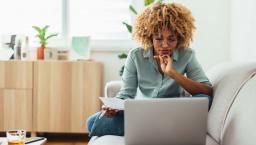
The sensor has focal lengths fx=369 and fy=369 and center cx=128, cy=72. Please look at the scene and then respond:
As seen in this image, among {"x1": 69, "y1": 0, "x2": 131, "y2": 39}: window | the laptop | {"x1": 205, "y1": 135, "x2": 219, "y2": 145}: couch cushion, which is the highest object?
{"x1": 69, "y1": 0, "x2": 131, "y2": 39}: window

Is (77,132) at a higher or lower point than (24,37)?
lower

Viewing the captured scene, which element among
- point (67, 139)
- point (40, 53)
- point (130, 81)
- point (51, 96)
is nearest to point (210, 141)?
point (130, 81)

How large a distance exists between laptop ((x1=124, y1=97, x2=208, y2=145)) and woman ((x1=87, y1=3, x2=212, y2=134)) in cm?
34

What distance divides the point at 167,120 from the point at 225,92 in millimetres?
326

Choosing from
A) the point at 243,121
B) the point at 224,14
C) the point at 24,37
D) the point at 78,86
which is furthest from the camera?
the point at 24,37

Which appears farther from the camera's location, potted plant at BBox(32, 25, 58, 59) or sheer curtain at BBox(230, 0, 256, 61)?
potted plant at BBox(32, 25, 58, 59)

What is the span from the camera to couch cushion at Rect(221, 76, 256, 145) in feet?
3.71

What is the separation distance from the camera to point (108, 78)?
12.2 feet

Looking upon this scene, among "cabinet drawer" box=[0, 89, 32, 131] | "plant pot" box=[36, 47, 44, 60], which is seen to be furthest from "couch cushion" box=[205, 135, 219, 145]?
"plant pot" box=[36, 47, 44, 60]

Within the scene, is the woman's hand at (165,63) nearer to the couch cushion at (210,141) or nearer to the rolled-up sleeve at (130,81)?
the rolled-up sleeve at (130,81)

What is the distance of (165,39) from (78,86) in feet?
6.03

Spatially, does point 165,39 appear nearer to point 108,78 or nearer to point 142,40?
point 142,40

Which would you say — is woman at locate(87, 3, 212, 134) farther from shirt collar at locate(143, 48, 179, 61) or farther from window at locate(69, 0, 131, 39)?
window at locate(69, 0, 131, 39)

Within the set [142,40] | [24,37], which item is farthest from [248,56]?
[24,37]
